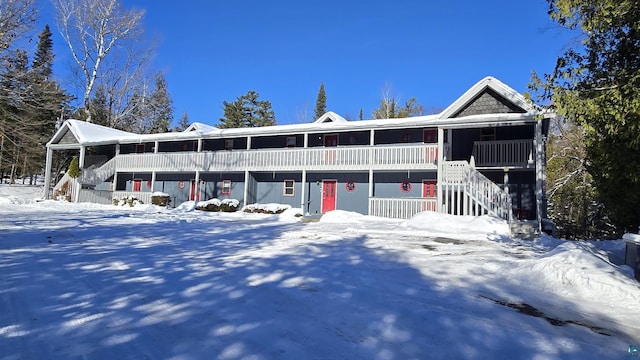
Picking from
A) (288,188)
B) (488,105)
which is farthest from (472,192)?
(288,188)

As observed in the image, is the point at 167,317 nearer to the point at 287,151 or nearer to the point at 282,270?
the point at 282,270

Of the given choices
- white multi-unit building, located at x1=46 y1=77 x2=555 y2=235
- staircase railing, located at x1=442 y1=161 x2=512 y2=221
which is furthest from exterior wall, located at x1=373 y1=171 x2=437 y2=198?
staircase railing, located at x1=442 y1=161 x2=512 y2=221

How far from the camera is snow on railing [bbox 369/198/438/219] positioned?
15.6 metres

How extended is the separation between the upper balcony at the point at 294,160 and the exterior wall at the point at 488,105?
230 cm

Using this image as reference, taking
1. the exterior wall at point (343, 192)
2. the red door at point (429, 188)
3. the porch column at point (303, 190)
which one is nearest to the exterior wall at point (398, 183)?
the red door at point (429, 188)

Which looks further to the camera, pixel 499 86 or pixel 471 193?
pixel 499 86

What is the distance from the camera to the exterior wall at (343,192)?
757 inches

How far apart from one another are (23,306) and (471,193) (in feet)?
45.8

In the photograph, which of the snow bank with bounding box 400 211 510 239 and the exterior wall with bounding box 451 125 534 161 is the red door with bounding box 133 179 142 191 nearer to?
the snow bank with bounding box 400 211 510 239

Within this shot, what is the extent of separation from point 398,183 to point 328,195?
402cm

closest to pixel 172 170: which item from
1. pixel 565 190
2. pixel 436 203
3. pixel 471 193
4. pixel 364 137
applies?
pixel 364 137

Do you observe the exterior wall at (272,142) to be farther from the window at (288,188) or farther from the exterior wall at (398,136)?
the exterior wall at (398,136)

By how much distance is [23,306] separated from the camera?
3928 mm

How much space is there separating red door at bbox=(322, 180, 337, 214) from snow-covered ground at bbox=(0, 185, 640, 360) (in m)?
11.4
